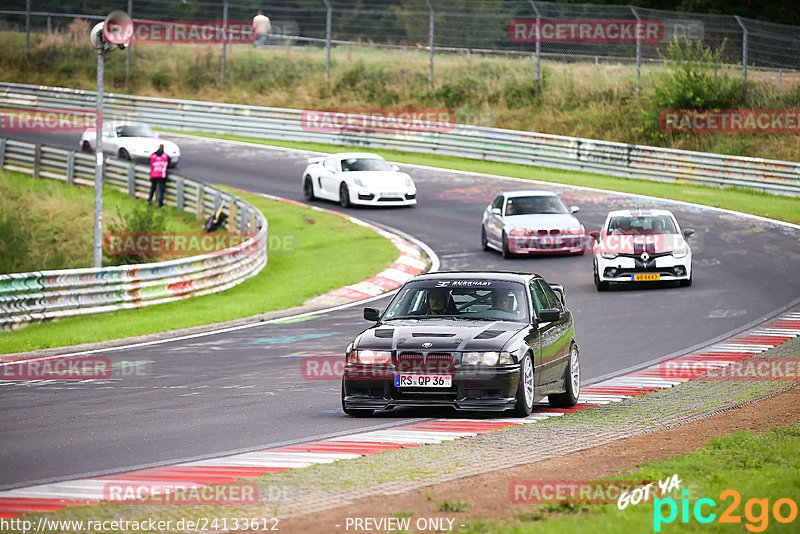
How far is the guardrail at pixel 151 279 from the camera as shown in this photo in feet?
64.5

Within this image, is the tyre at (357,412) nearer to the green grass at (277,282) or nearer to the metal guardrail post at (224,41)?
the green grass at (277,282)

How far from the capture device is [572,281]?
23422 mm

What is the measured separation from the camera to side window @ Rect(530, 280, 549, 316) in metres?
12.2

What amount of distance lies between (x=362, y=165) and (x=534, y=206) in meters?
8.56

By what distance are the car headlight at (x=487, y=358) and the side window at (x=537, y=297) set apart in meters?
1.28

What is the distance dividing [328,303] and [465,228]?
8.65 metres

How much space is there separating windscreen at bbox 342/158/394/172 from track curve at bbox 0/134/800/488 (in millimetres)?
1229

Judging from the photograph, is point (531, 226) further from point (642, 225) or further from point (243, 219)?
point (243, 219)

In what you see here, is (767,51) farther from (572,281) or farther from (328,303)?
(328,303)

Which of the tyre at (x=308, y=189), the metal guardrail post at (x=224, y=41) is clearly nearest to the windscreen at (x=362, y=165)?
the tyre at (x=308, y=189)

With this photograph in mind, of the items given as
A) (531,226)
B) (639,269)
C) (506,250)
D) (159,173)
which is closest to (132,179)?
(159,173)

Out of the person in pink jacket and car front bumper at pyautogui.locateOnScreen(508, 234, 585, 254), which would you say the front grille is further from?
the person in pink jacket

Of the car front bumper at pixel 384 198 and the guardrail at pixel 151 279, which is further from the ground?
the car front bumper at pixel 384 198

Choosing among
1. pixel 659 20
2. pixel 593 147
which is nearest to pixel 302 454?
pixel 593 147
